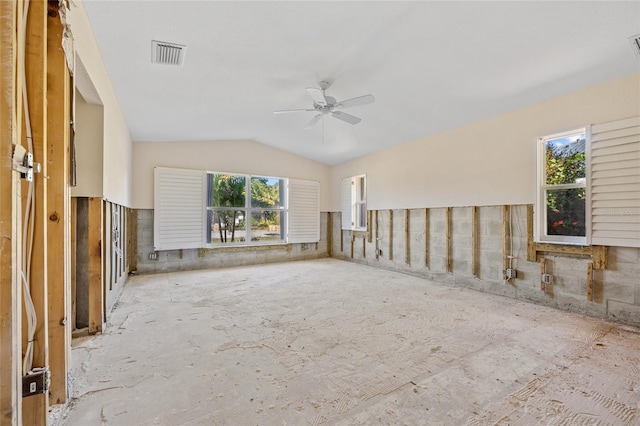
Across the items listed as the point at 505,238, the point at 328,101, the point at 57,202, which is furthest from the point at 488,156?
the point at 57,202

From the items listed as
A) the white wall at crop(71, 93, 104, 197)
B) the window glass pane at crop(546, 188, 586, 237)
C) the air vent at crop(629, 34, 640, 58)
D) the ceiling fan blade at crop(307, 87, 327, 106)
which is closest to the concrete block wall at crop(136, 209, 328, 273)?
the white wall at crop(71, 93, 104, 197)

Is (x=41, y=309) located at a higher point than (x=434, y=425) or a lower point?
higher

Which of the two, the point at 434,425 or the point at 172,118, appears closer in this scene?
the point at 434,425

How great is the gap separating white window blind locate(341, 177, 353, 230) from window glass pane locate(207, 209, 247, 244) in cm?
254

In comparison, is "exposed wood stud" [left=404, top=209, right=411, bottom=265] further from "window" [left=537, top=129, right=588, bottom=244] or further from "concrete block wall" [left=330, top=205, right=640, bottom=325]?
"window" [left=537, top=129, right=588, bottom=244]

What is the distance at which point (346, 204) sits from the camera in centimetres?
780

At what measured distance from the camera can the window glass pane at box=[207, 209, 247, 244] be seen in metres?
6.76

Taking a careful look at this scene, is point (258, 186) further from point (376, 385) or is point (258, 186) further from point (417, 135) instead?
point (376, 385)

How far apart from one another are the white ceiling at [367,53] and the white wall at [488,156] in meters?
0.20

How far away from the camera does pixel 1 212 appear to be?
1.12 metres

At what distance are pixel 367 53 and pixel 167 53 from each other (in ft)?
6.58

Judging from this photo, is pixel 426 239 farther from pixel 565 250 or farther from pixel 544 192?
pixel 565 250

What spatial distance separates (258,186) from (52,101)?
5.62 m

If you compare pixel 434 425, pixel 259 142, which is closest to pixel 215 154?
pixel 259 142
